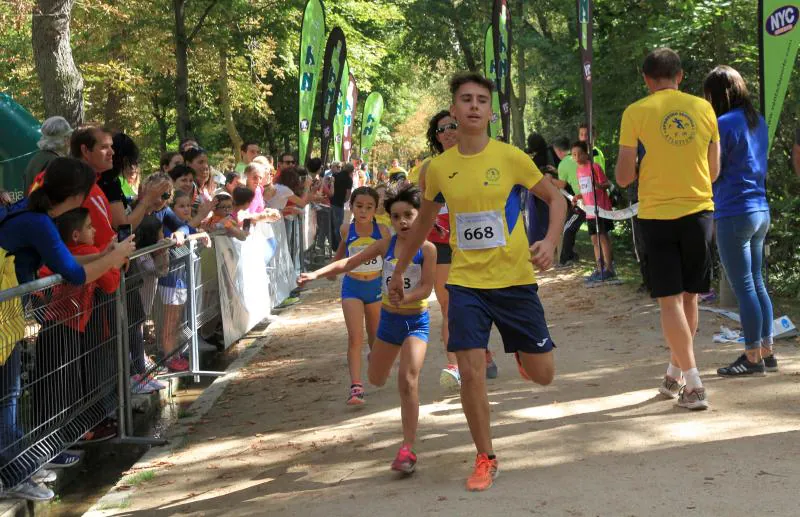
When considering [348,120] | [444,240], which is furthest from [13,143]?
[348,120]

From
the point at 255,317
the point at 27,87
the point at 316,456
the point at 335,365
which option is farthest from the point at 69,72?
the point at 27,87

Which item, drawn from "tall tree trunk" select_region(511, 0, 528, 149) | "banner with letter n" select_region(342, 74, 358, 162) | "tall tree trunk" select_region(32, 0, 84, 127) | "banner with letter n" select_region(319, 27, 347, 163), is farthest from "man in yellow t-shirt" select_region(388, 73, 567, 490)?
"tall tree trunk" select_region(511, 0, 528, 149)

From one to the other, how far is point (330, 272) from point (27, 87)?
88.0 ft

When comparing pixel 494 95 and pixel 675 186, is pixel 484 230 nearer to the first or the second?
pixel 675 186

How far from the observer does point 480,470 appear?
5.21 metres

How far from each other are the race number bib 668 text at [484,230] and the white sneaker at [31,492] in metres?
2.61

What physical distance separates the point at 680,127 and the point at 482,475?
2.62 metres

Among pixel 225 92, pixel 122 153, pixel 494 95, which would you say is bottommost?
pixel 122 153

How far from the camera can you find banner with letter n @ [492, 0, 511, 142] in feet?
56.3

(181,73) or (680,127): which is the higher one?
(181,73)

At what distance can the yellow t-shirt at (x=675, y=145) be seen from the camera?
6.51 m

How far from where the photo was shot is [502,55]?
17734 mm

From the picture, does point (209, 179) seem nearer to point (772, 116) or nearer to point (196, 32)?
point (772, 116)

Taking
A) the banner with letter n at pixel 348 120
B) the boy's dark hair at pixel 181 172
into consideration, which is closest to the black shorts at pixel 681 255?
the boy's dark hair at pixel 181 172
